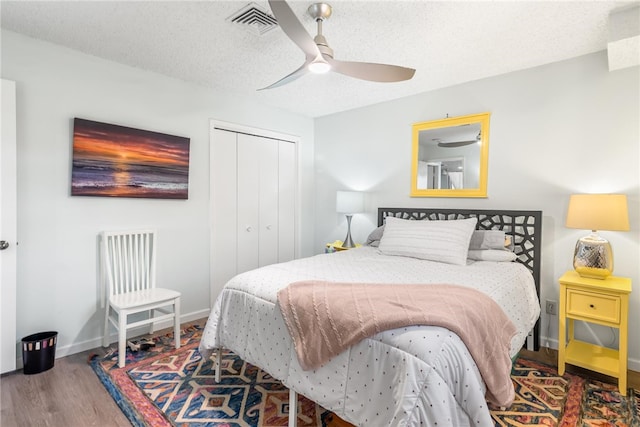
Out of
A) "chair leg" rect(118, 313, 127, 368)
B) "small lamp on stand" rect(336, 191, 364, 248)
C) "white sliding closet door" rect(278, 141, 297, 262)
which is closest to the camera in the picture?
"chair leg" rect(118, 313, 127, 368)

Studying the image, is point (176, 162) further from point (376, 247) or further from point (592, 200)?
point (592, 200)

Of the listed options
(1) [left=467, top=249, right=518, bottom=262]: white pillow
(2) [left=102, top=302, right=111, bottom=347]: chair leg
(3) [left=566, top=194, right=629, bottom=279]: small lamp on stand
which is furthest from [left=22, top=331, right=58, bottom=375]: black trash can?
(3) [left=566, top=194, right=629, bottom=279]: small lamp on stand

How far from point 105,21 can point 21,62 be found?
2.48ft

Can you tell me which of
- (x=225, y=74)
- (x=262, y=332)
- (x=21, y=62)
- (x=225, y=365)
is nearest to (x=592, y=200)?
(x=262, y=332)

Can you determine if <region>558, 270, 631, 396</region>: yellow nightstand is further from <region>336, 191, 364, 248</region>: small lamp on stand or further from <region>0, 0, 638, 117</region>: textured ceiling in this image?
<region>336, 191, 364, 248</region>: small lamp on stand

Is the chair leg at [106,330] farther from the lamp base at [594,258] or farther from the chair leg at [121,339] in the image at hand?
the lamp base at [594,258]

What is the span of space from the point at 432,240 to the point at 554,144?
128 centimetres

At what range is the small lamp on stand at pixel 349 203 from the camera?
12.5 feet

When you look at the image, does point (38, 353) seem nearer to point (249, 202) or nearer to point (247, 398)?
point (247, 398)

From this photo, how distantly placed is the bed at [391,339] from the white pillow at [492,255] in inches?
1.6

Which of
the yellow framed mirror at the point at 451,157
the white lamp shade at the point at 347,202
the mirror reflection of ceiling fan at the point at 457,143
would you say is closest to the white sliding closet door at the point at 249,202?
the white lamp shade at the point at 347,202

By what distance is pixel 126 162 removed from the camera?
2850 millimetres

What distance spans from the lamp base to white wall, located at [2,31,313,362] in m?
→ 3.29

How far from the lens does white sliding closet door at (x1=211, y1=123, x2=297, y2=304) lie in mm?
3607
